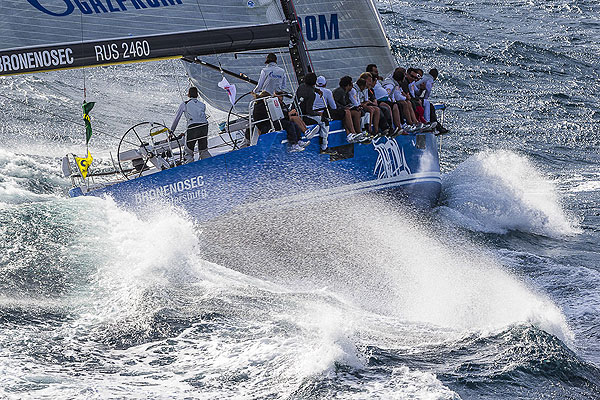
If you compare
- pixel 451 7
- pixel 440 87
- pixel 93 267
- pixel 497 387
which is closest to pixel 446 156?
pixel 440 87

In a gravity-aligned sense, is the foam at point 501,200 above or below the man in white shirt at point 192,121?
below

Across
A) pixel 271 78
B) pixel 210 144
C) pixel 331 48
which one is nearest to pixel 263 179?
pixel 271 78

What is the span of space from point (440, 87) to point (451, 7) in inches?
338

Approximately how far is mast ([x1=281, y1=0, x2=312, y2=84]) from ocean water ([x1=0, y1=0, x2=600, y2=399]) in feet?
5.92

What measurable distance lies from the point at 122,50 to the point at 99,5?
1.35 m

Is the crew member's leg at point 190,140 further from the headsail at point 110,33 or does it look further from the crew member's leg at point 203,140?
the headsail at point 110,33

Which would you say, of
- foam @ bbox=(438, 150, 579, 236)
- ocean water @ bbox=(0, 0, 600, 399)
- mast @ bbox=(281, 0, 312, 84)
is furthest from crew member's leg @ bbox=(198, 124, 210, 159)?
foam @ bbox=(438, 150, 579, 236)

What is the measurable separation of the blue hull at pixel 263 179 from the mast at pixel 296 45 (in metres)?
1.04

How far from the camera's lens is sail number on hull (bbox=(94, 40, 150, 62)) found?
8.63m

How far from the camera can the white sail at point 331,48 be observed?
12117 millimetres

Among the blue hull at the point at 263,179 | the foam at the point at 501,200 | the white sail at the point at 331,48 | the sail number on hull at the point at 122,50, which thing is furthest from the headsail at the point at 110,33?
the foam at the point at 501,200

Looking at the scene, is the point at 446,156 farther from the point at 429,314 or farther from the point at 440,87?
the point at 429,314

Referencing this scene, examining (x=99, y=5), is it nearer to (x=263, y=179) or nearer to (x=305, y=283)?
(x=263, y=179)

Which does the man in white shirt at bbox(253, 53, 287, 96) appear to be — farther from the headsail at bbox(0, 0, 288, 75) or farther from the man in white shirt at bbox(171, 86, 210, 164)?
the man in white shirt at bbox(171, 86, 210, 164)
